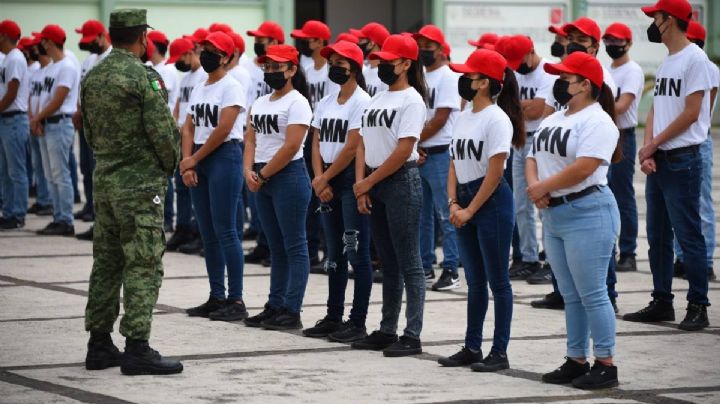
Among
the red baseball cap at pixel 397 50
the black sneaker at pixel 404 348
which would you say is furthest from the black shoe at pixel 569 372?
the red baseball cap at pixel 397 50

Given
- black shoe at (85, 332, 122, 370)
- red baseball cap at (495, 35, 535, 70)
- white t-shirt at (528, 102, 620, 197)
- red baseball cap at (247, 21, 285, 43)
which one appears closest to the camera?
white t-shirt at (528, 102, 620, 197)

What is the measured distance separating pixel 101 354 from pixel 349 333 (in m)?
1.84

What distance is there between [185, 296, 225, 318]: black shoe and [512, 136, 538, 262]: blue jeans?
3.20 meters

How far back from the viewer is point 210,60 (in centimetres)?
1077

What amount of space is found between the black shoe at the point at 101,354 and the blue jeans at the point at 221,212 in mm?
2075

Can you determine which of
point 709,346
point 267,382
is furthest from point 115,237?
point 709,346

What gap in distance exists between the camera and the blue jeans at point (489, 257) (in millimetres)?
8633

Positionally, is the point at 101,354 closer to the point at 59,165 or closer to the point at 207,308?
the point at 207,308

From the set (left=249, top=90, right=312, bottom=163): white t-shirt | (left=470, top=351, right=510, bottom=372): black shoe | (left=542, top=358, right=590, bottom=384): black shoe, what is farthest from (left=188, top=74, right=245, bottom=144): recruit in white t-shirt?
(left=542, top=358, right=590, bottom=384): black shoe

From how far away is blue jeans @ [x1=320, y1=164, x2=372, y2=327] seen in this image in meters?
9.75

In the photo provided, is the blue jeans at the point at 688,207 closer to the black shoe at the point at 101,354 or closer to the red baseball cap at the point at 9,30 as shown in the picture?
the black shoe at the point at 101,354

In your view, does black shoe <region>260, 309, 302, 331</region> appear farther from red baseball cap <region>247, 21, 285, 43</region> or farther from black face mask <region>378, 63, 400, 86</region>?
red baseball cap <region>247, 21, 285, 43</region>

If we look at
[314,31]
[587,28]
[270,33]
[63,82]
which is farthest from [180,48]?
[587,28]

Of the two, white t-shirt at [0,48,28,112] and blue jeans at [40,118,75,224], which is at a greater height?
white t-shirt at [0,48,28,112]
